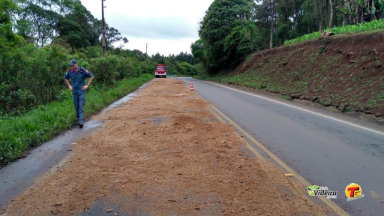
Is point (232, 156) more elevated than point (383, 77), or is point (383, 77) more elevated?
point (383, 77)

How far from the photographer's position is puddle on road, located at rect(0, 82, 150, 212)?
428 centimetres

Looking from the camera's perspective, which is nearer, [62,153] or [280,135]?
[62,153]

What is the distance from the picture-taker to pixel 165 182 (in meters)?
4.40

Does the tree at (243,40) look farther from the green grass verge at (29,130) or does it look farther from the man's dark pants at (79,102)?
the man's dark pants at (79,102)

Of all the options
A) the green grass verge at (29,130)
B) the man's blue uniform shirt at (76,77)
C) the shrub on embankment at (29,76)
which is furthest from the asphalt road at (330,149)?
the shrub on embankment at (29,76)

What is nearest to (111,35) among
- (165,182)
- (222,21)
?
(222,21)

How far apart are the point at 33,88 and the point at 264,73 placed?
2217cm

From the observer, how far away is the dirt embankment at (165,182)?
144 inches

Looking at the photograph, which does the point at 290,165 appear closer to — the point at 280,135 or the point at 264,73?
the point at 280,135

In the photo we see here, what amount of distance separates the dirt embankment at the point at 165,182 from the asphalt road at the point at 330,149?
1.89ft

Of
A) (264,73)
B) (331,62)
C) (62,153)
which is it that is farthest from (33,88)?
(264,73)

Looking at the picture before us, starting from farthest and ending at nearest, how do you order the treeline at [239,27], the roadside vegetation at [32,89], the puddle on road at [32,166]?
the treeline at [239,27] < the roadside vegetation at [32,89] < the puddle on road at [32,166]

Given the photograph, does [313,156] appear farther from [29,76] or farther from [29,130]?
[29,76]

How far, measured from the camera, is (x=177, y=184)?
4.33 meters
